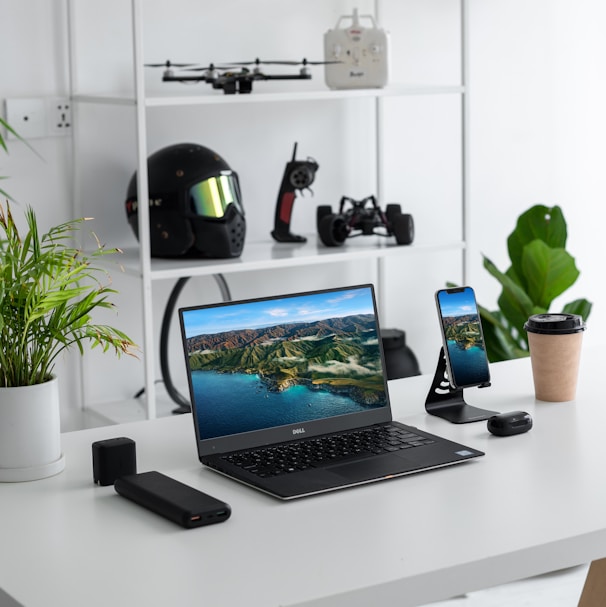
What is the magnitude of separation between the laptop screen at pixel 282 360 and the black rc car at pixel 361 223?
4.35ft

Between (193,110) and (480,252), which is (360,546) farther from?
(480,252)

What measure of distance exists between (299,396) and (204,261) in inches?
48.1

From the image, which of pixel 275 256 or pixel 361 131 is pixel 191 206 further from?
pixel 361 131

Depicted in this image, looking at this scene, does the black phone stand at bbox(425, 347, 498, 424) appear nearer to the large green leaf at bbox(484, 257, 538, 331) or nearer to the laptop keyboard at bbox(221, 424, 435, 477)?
the laptop keyboard at bbox(221, 424, 435, 477)

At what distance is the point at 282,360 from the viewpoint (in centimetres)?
154

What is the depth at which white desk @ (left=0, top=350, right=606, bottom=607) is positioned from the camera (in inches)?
43.6

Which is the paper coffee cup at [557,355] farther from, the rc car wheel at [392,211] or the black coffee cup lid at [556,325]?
the rc car wheel at [392,211]

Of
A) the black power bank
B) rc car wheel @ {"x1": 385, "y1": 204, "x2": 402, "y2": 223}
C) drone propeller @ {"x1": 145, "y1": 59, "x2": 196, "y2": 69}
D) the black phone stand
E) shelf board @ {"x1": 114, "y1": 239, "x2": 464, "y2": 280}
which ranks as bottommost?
the black power bank

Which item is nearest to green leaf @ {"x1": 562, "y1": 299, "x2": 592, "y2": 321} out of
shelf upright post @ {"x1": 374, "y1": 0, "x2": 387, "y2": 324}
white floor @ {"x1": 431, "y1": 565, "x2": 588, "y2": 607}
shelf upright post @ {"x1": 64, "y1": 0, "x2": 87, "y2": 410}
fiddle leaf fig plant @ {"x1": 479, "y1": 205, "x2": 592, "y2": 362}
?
fiddle leaf fig plant @ {"x1": 479, "y1": 205, "x2": 592, "y2": 362}

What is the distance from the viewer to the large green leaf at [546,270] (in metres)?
3.10

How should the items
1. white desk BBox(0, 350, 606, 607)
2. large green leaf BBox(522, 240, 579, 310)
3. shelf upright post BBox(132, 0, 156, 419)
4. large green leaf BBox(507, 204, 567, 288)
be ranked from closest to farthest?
1. white desk BBox(0, 350, 606, 607)
2. shelf upright post BBox(132, 0, 156, 419)
3. large green leaf BBox(522, 240, 579, 310)
4. large green leaf BBox(507, 204, 567, 288)

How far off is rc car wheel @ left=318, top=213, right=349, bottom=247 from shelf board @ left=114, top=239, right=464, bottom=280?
0.8 inches

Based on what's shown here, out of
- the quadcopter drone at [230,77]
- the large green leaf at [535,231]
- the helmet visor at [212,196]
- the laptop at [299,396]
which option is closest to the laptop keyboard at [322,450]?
the laptop at [299,396]

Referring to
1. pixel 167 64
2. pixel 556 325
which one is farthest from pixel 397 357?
pixel 556 325
